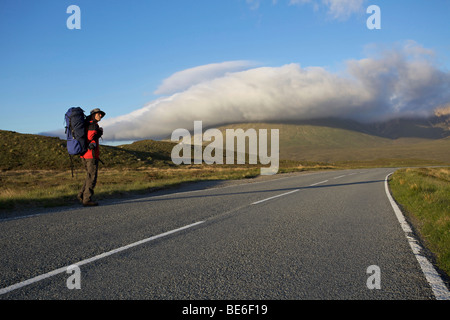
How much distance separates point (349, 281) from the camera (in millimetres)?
3725

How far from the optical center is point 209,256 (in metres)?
4.62

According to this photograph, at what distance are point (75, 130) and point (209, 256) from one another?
614 cm

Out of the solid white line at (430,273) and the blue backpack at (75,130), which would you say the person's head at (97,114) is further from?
the solid white line at (430,273)

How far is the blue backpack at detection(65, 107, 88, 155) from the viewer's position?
8.84m

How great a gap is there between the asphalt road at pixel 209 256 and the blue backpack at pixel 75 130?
190 cm

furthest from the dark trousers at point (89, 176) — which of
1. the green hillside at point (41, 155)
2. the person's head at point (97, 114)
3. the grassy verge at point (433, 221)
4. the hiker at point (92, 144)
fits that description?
the green hillside at point (41, 155)

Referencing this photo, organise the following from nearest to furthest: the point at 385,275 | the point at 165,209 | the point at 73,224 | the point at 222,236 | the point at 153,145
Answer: the point at 385,275 → the point at 222,236 → the point at 73,224 → the point at 165,209 → the point at 153,145

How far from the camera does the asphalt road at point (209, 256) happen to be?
136 inches

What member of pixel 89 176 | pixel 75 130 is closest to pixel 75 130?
pixel 75 130

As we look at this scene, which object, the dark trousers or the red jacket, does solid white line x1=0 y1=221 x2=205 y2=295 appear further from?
the red jacket

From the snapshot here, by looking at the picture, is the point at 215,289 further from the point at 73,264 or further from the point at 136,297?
the point at 73,264

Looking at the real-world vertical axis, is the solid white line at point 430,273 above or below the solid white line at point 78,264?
below
